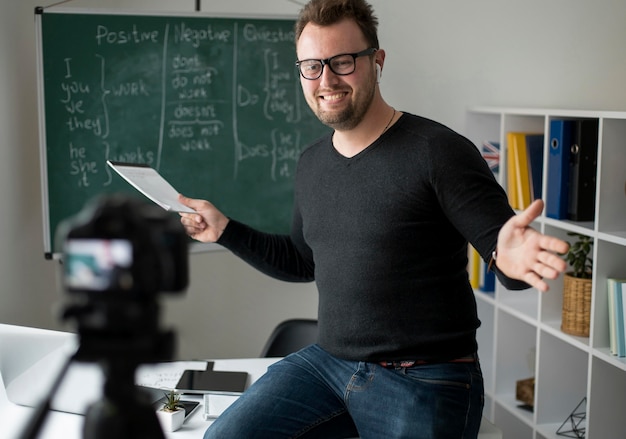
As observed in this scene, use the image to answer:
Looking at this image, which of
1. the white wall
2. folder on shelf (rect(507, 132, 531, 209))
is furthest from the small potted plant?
folder on shelf (rect(507, 132, 531, 209))

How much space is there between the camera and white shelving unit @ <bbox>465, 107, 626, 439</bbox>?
2654mm

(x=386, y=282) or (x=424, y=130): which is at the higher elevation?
(x=424, y=130)

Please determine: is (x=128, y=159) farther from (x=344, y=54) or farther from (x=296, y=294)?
(x=344, y=54)

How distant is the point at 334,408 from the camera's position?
6.23 ft

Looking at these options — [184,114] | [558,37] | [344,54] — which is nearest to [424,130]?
[344,54]

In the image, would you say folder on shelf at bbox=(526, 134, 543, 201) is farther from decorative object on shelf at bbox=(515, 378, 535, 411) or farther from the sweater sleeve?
the sweater sleeve

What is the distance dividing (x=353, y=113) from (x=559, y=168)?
1.20 metres

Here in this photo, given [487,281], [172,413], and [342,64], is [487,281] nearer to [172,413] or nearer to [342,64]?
[342,64]

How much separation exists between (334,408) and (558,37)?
2.24 meters

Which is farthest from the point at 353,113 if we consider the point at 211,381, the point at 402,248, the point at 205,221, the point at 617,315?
the point at 617,315

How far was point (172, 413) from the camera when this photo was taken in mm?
1754

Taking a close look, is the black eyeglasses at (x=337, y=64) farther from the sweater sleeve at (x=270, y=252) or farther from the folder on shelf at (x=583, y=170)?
the folder on shelf at (x=583, y=170)

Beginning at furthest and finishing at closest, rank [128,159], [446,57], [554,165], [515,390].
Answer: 1. [446,57]
2. [515,390]
3. [128,159]
4. [554,165]

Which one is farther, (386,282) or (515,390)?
(515,390)
